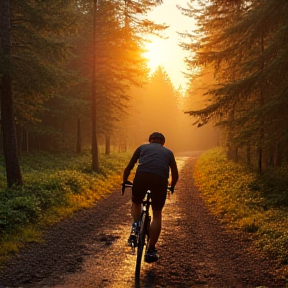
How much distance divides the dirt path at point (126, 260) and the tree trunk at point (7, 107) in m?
3.76

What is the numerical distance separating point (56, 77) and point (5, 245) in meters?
7.32

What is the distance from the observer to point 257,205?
11.4 meters

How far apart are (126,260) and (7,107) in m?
8.26

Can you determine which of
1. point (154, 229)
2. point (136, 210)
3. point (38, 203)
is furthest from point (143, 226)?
point (38, 203)

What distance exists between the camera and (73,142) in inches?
1270

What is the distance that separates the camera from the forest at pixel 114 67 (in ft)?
38.8

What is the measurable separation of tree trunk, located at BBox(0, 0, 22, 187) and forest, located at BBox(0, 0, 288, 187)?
34 mm

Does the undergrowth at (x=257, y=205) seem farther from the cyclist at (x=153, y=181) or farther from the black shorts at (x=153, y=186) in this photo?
the black shorts at (x=153, y=186)

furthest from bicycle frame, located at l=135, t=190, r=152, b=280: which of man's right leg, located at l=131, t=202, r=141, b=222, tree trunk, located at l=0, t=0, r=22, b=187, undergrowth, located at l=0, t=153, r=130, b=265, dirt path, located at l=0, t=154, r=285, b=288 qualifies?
tree trunk, located at l=0, t=0, r=22, b=187

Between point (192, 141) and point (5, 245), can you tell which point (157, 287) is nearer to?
point (5, 245)

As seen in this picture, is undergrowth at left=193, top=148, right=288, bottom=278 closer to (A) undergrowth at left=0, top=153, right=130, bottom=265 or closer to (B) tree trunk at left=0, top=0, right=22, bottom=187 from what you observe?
(A) undergrowth at left=0, top=153, right=130, bottom=265

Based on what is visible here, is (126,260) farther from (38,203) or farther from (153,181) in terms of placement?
(38,203)

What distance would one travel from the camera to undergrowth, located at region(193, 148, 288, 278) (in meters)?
7.50

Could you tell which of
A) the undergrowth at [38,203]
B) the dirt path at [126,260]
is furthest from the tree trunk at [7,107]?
the dirt path at [126,260]
